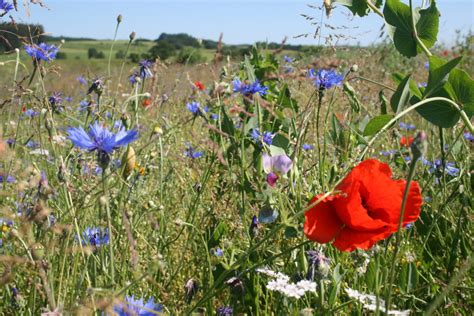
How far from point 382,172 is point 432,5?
498mm

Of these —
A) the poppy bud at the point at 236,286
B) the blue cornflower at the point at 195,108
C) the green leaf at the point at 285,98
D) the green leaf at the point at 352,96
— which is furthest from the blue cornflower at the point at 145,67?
the poppy bud at the point at 236,286

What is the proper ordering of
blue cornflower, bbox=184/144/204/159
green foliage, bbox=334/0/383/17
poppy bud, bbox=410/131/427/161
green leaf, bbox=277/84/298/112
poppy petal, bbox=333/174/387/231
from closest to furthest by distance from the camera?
poppy bud, bbox=410/131/427/161, poppy petal, bbox=333/174/387/231, green foliage, bbox=334/0/383/17, green leaf, bbox=277/84/298/112, blue cornflower, bbox=184/144/204/159

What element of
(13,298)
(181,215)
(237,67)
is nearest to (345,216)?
(13,298)

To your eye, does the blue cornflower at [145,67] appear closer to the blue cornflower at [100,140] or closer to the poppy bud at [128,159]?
the poppy bud at [128,159]

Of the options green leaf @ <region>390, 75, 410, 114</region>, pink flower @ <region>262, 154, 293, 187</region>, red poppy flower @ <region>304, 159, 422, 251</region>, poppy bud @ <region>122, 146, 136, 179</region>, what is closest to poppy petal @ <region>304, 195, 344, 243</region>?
red poppy flower @ <region>304, 159, 422, 251</region>

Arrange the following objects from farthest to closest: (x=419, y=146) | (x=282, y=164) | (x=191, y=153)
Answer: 1. (x=191, y=153)
2. (x=282, y=164)
3. (x=419, y=146)

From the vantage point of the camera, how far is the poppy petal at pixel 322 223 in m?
0.78

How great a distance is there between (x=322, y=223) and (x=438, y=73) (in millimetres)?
351

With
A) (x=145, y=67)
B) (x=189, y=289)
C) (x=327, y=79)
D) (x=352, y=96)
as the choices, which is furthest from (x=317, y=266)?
(x=145, y=67)

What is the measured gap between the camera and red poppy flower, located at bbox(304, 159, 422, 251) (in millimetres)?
770

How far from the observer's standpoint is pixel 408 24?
3.81 feet

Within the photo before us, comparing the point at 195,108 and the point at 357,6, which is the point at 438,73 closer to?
the point at 357,6

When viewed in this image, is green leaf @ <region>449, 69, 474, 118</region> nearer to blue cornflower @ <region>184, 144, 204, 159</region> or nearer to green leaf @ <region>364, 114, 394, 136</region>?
green leaf @ <region>364, 114, 394, 136</region>

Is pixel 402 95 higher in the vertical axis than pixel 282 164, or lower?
higher
